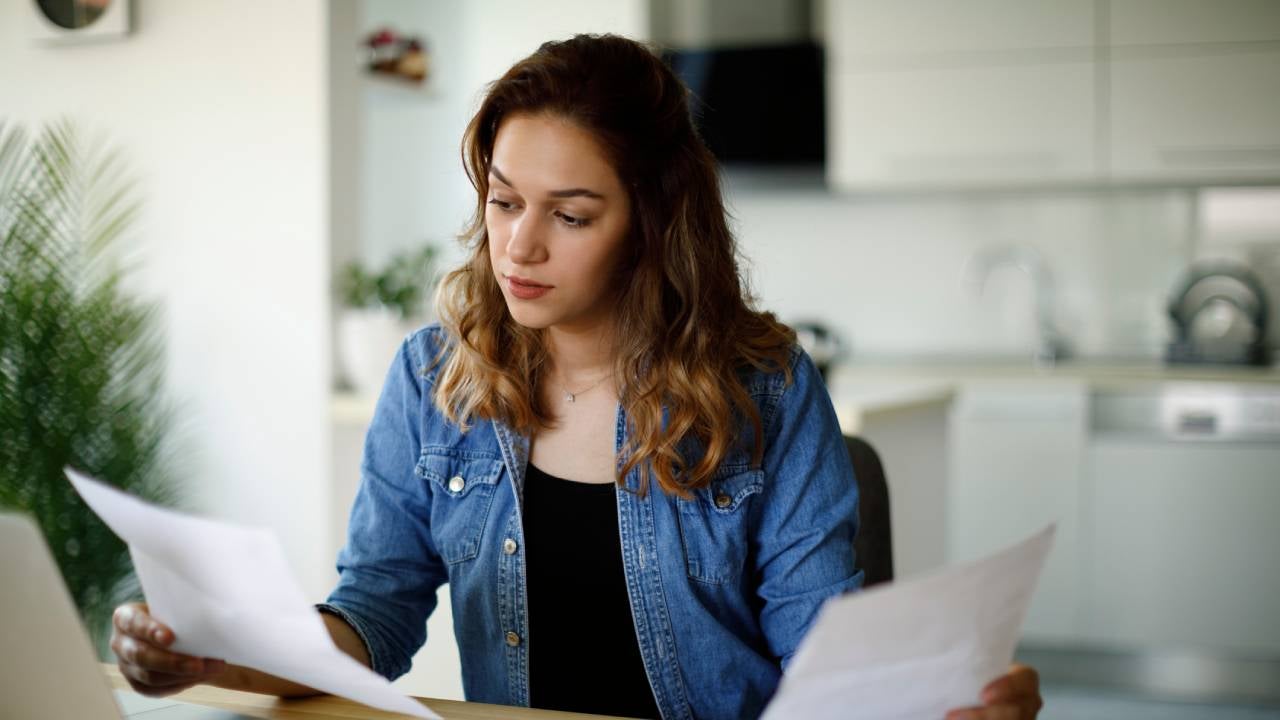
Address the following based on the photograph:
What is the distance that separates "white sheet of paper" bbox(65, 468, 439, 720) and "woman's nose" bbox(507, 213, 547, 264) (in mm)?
471

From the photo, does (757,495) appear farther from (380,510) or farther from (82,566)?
(82,566)

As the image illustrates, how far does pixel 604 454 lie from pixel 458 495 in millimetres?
172

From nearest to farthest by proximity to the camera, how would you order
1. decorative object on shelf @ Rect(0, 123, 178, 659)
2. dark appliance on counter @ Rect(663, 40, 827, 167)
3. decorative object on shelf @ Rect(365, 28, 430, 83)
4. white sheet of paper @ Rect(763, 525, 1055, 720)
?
white sheet of paper @ Rect(763, 525, 1055, 720) → decorative object on shelf @ Rect(0, 123, 178, 659) → decorative object on shelf @ Rect(365, 28, 430, 83) → dark appliance on counter @ Rect(663, 40, 827, 167)

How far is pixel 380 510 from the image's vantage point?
1.41 m

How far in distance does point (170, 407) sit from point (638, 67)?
2.01 m

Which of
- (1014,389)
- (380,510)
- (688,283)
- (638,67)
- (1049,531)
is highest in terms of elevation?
(638,67)

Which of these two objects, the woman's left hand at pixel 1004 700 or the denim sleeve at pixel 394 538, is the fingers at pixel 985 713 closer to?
the woman's left hand at pixel 1004 700

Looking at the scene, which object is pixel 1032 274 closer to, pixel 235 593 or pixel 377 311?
pixel 377 311

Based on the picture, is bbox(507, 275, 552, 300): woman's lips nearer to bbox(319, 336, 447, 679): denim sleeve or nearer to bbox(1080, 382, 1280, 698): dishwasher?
bbox(319, 336, 447, 679): denim sleeve

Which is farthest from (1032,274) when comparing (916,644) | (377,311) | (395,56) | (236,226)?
(916,644)

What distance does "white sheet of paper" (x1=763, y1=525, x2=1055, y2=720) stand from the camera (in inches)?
31.0

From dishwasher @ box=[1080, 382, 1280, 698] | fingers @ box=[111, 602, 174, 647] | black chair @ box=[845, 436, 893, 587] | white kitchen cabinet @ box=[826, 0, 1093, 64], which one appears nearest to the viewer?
fingers @ box=[111, 602, 174, 647]

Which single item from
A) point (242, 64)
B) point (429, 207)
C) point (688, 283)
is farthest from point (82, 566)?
point (429, 207)

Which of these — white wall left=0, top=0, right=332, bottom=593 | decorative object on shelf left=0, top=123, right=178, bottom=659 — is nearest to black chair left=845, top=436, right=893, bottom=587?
white wall left=0, top=0, right=332, bottom=593
